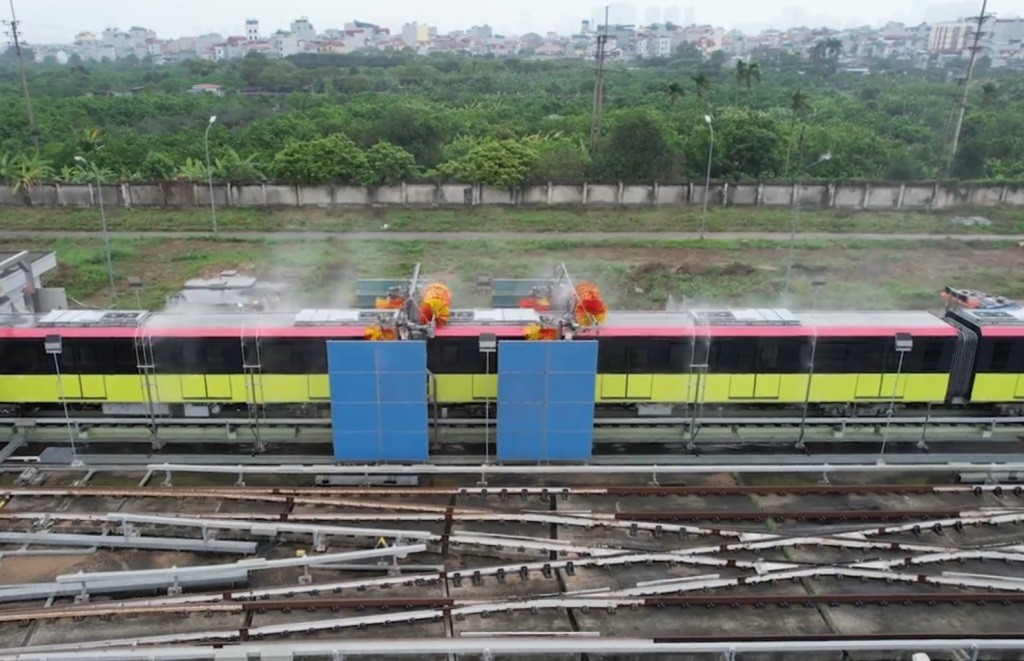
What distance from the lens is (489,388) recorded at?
1752cm

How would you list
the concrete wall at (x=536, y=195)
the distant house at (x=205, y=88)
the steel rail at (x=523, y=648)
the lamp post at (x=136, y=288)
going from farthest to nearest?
1. the distant house at (x=205, y=88)
2. the concrete wall at (x=536, y=195)
3. the lamp post at (x=136, y=288)
4. the steel rail at (x=523, y=648)

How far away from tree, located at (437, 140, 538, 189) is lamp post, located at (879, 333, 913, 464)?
3031 cm

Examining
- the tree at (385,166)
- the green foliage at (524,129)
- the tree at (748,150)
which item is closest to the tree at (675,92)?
the green foliage at (524,129)

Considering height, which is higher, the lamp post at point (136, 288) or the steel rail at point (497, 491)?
the steel rail at point (497, 491)

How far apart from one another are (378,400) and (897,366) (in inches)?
462

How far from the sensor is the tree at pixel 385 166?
45.1 m

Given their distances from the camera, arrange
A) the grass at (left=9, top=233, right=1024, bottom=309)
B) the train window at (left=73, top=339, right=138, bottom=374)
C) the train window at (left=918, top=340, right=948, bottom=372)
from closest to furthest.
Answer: the train window at (left=73, top=339, right=138, bottom=374) < the train window at (left=918, top=340, right=948, bottom=372) < the grass at (left=9, top=233, right=1024, bottom=309)

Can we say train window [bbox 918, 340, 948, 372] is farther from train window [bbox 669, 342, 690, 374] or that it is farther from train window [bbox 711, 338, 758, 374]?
train window [bbox 669, 342, 690, 374]

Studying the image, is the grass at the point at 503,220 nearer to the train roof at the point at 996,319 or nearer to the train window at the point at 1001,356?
the train roof at the point at 996,319

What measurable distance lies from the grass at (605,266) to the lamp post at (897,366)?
11.3m

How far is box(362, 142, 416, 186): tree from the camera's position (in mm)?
45094

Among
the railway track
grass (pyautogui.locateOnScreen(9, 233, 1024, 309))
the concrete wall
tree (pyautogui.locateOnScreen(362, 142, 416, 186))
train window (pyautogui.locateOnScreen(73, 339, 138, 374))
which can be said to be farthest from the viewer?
the concrete wall

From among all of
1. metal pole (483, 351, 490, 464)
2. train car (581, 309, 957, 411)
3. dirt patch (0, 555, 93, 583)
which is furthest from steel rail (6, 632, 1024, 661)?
train car (581, 309, 957, 411)

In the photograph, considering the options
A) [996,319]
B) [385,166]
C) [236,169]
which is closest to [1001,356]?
[996,319]
